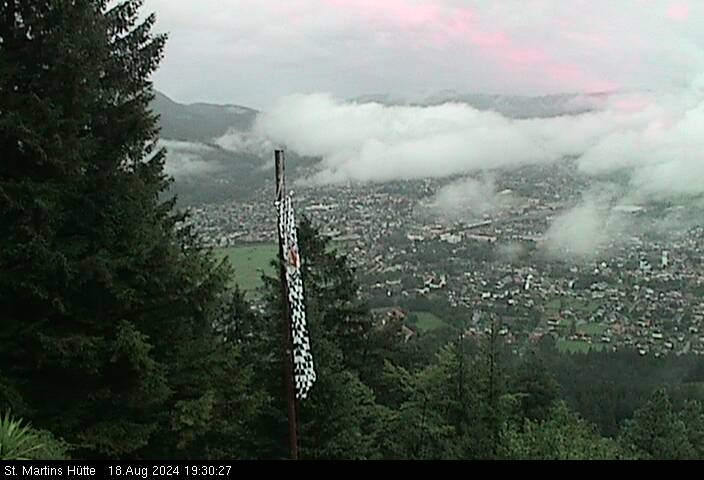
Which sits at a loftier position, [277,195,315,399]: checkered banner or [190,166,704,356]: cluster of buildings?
[277,195,315,399]: checkered banner

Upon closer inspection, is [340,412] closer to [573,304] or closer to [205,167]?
[205,167]

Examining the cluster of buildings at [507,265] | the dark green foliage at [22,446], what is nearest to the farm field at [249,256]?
the cluster of buildings at [507,265]

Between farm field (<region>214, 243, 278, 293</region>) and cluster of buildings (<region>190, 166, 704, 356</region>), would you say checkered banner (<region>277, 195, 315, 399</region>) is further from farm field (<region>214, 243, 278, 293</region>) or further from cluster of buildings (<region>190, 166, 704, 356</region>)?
farm field (<region>214, 243, 278, 293</region>)

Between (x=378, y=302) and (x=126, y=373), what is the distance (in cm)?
2658

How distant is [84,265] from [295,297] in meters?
2.06

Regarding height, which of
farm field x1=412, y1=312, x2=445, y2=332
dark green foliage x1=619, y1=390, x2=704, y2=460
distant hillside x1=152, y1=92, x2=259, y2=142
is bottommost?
farm field x1=412, y1=312, x2=445, y2=332

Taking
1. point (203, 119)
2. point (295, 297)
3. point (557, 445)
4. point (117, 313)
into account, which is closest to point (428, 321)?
point (203, 119)

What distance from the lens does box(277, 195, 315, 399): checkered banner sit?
21.0ft

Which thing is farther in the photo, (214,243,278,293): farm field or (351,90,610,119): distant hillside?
(351,90,610,119): distant hillside

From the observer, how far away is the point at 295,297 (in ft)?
21.6

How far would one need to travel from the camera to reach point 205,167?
32.8 meters

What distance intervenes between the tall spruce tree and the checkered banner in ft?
4.75

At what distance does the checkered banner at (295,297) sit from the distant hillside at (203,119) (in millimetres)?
25623

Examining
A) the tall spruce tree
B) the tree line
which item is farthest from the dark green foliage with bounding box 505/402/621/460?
the tall spruce tree
